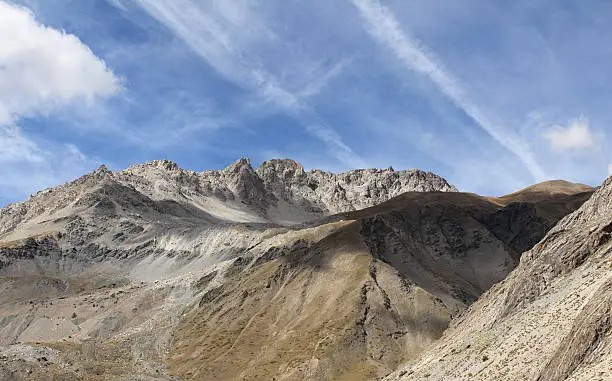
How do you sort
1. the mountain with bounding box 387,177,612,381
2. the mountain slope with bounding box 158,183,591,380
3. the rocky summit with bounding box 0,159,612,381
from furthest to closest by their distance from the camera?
the mountain slope with bounding box 158,183,591,380, the rocky summit with bounding box 0,159,612,381, the mountain with bounding box 387,177,612,381

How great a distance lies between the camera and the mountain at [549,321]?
91.0 ft

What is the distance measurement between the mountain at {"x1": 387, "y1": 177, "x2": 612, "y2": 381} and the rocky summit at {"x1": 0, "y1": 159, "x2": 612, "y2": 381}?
13 cm

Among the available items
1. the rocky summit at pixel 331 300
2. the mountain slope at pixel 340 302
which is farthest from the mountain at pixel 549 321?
the mountain slope at pixel 340 302

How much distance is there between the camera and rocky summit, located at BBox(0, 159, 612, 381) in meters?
40.9

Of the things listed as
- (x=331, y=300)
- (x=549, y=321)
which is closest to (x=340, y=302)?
(x=331, y=300)

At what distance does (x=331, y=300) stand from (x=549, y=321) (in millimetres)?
53903

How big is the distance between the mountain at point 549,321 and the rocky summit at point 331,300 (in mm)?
134

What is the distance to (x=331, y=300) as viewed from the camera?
294 feet

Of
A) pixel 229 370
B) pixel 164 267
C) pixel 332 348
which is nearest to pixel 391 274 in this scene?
pixel 332 348

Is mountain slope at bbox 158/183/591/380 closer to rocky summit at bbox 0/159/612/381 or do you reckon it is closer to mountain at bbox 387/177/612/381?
rocky summit at bbox 0/159/612/381

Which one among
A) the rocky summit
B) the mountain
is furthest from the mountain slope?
the mountain

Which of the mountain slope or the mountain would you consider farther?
the mountain slope

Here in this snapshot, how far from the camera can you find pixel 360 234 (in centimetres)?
10738

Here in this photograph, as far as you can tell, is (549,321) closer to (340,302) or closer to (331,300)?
(340,302)
